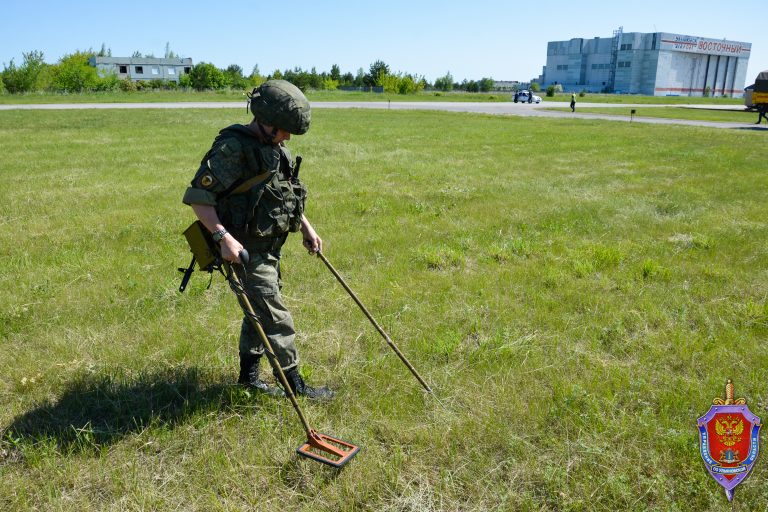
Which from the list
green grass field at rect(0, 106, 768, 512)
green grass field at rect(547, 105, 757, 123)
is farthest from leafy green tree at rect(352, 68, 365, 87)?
green grass field at rect(0, 106, 768, 512)

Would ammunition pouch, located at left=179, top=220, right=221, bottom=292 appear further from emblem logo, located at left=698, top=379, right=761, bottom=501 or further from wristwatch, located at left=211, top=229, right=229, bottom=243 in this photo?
emblem logo, located at left=698, top=379, right=761, bottom=501

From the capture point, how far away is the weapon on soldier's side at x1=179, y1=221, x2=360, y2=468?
3230 millimetres

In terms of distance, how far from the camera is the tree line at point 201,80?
5988 cm

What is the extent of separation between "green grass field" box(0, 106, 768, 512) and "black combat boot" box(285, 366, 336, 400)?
10cm

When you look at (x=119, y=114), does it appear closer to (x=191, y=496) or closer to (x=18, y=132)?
(x=18, y=132)

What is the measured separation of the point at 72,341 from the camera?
184 inches

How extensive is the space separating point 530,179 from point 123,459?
1081cm

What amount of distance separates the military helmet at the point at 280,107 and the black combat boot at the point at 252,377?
5.47 ft

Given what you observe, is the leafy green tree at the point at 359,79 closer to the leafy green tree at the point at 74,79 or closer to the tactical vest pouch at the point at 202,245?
the leafy green tree at the point at 74,79

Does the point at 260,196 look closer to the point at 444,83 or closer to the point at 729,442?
the point at 729,442

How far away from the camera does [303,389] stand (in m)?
3.97

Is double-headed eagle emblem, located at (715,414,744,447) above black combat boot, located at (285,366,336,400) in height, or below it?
above

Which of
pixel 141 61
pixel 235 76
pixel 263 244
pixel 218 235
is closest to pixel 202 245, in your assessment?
pixel 218 235

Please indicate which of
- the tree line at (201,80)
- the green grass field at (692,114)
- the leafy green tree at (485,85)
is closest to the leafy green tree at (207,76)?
the tree line at (201,80)
